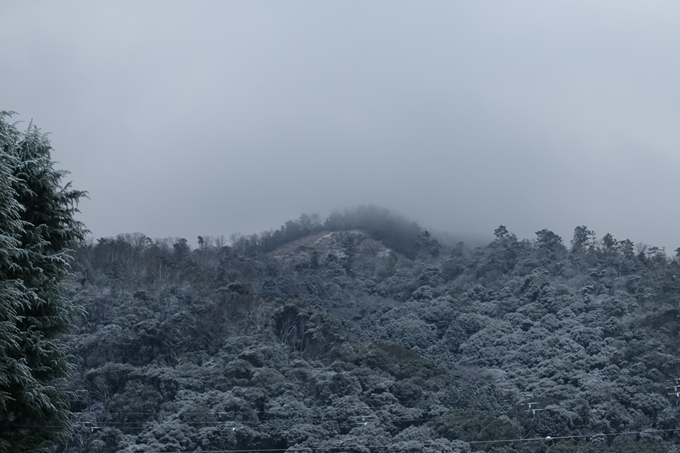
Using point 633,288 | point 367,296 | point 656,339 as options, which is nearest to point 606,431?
point 656,339

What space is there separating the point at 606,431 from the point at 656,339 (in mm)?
10489

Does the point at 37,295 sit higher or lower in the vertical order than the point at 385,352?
lower

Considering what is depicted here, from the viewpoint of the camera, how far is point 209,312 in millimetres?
50469

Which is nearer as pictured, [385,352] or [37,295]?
[37,295]

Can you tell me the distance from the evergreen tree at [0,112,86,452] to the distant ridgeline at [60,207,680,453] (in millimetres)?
17264

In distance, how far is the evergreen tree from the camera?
1208cm

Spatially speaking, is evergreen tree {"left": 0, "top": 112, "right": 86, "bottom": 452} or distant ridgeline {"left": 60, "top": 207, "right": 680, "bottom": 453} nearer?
evergreen tree {"left": 0, "top": 112, "right": 86, "bottom": 452}

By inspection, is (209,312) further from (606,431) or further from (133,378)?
(606,431)

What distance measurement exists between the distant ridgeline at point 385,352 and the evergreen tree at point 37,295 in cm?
1726

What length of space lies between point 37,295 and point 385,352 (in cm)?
3736

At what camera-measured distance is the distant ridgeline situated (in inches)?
1519

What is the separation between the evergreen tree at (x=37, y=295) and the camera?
12.1 meters

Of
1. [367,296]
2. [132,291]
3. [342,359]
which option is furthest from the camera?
[367,296]

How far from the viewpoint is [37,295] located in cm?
1280
